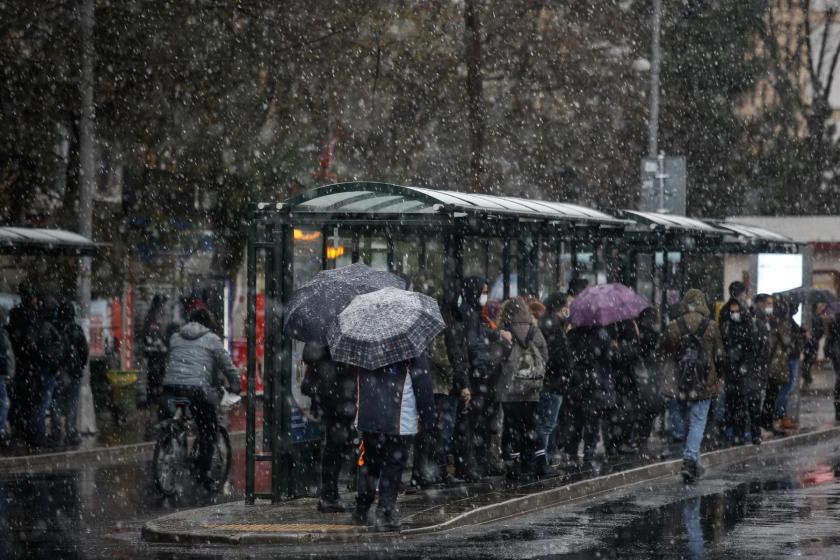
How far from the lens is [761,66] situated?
146ft

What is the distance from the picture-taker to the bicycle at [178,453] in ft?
50.8

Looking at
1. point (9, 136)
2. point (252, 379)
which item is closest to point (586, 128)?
point (9, 136)

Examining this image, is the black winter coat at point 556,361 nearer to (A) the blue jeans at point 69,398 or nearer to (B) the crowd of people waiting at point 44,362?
(B) the crowd of people waiting at point 44,362

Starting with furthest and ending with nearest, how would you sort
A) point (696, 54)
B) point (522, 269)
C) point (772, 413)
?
point (696, 54) → point (772, 413) → point (522, 269)

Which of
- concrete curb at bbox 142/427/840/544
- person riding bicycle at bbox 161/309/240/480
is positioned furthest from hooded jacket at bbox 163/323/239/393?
concrete curb at bbox 142/427/840/544

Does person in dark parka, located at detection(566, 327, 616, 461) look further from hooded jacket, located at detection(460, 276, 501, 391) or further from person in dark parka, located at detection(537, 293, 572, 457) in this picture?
hooded jacket, located at detection(460, 276, 501, 391)

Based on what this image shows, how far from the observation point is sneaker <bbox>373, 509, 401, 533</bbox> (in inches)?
479

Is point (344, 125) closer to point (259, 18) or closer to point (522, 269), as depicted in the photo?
point (259, 18)

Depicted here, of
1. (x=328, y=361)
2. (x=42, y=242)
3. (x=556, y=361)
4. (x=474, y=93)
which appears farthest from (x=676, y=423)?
(x=474, y=93)

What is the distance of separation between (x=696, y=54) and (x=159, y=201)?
21176 mm

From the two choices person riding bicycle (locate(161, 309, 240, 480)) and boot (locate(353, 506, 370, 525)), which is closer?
boot (locate(353, 506, 370, 525))

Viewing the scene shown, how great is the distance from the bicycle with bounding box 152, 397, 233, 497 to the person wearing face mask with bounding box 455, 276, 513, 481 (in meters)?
2.35

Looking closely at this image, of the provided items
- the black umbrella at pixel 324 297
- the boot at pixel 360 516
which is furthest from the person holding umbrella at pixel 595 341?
the boot at pixel 360 516

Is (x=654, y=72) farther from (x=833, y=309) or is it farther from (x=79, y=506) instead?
(x=79, y=506)
